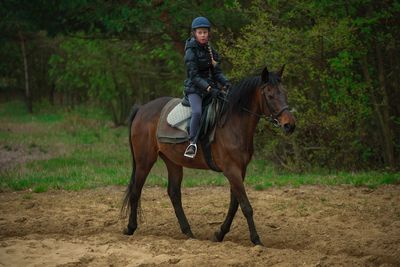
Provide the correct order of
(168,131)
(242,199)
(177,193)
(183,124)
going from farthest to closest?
1. (177,193)
2. (168,131)
3. (183,124)
4. (242,199)

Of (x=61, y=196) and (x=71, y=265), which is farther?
(x=61, y=196)

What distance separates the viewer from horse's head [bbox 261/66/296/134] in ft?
25.7

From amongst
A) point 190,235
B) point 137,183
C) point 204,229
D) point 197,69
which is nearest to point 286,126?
point 197,69

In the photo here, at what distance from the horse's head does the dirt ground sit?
5.23 feet

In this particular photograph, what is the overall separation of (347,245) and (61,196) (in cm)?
602

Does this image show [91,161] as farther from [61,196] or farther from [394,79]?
[394,79]

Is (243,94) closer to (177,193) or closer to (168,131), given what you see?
(168,131)

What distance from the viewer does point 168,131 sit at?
9172 millimetres

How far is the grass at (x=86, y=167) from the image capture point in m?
12.8

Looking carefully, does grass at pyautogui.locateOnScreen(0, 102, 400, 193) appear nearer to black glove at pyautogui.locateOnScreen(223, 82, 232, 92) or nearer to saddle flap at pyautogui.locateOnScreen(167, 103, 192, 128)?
saddle flap at pyautogui.locateOnScreen(167, 103, 192, 128)

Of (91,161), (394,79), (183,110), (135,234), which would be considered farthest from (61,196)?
(394,79)

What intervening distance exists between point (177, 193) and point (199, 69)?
6.32 feet

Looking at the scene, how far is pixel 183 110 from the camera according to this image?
9.03 metres

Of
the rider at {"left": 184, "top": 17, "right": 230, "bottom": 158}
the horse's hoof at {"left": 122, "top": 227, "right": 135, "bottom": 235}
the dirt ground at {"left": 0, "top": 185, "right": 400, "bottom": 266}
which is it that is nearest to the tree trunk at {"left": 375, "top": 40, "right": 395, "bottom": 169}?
the dirt ground at {"left": 0, "top": 185, "right": 400, "bottom": 266}
